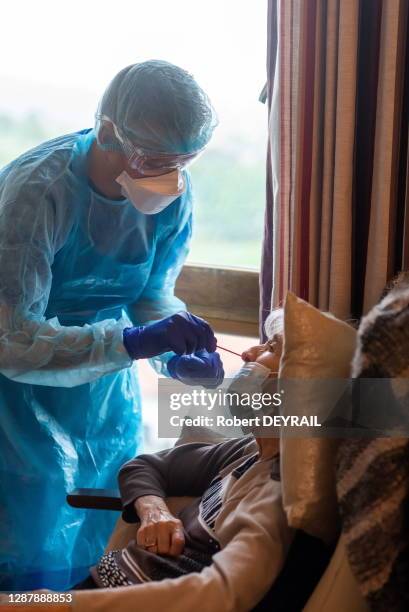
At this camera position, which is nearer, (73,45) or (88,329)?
(88,329)

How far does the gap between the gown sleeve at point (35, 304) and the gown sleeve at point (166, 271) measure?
11.1 inches

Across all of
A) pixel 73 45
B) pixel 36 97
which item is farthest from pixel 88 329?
pixel 36 97

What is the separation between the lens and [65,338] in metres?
1.62

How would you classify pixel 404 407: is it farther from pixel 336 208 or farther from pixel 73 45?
pixel 73 45

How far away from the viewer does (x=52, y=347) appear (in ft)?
5.25

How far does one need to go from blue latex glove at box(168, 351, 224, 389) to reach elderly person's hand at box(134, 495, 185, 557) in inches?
18.1

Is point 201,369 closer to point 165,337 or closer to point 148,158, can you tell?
point 165,337

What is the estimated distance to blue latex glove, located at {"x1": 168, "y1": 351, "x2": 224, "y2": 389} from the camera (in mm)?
1771

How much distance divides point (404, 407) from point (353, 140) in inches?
35.4

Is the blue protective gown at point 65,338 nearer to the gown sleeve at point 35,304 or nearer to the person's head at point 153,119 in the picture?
the gown sleeve at point 35,304

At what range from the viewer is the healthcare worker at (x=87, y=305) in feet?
5.28

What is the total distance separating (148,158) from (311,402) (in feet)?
2.54

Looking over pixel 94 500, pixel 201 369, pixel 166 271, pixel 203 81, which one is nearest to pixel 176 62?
pixel 203 81

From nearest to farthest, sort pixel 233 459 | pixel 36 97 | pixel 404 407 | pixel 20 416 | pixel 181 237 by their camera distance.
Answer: pixel 404 407, pixel 233 459, pixel 20 416, pixel 181 237, pixel 36 97
